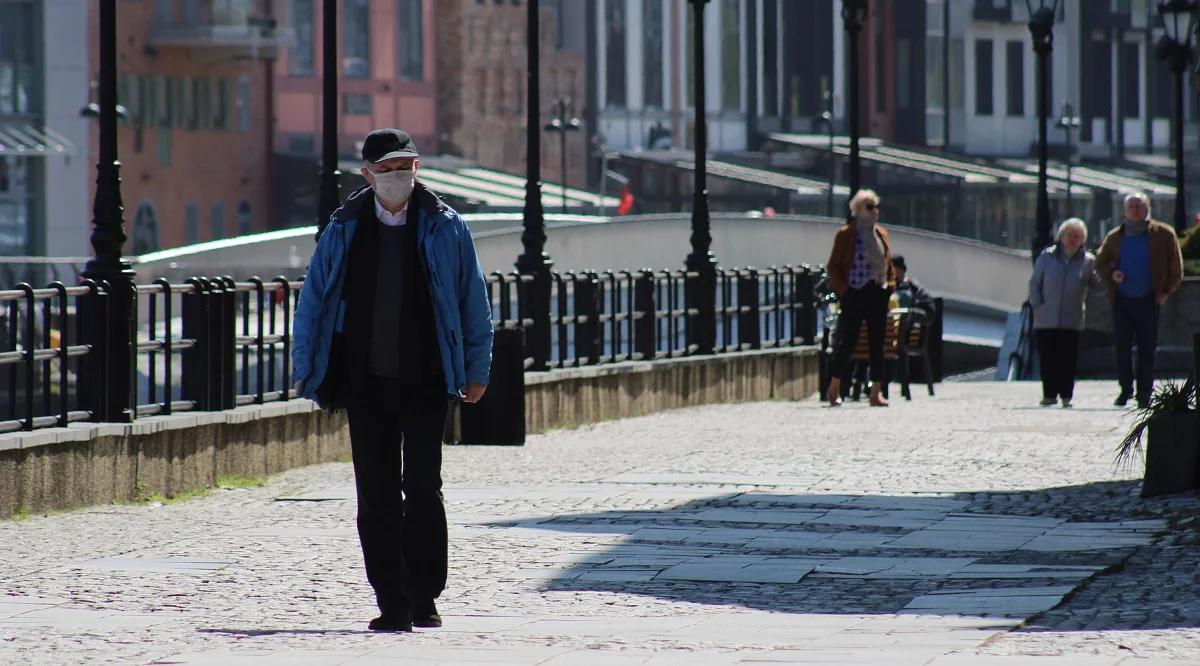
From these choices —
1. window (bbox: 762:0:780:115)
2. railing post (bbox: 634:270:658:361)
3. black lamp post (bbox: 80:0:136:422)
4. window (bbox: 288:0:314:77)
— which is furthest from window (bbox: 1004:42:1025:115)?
black lamp post (bbox: 80:0:136:422)

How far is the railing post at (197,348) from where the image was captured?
48.6 ft

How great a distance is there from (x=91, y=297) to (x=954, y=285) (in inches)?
1443

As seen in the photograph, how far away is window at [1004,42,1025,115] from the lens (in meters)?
90.9

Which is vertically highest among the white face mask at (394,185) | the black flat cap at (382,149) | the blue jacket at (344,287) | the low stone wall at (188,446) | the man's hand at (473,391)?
the black flat cap at (382,149)

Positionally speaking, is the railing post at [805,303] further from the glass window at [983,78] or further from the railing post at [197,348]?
the glass window at [983,78]

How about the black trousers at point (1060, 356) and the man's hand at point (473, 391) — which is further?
the black trousers at point (1060, 356)

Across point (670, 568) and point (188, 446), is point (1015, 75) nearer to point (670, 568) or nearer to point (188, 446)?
point (188, 446)

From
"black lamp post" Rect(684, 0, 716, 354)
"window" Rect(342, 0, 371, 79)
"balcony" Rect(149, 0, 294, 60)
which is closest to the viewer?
"black lamp post" Rect(684, 0, 716, 354)

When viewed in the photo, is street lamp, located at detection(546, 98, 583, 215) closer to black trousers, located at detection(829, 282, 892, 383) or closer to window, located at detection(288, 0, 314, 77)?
window, located at detection(288, 0, 314, 77)

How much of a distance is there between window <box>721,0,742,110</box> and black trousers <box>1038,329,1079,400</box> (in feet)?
191

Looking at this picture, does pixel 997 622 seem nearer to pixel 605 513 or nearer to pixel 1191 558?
pixel 1191 558

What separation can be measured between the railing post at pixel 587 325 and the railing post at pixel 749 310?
4.09 meters

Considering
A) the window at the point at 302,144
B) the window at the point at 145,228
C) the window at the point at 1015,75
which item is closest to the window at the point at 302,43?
the window at the point at 302,144

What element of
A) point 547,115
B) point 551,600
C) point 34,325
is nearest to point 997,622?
point 551,600
